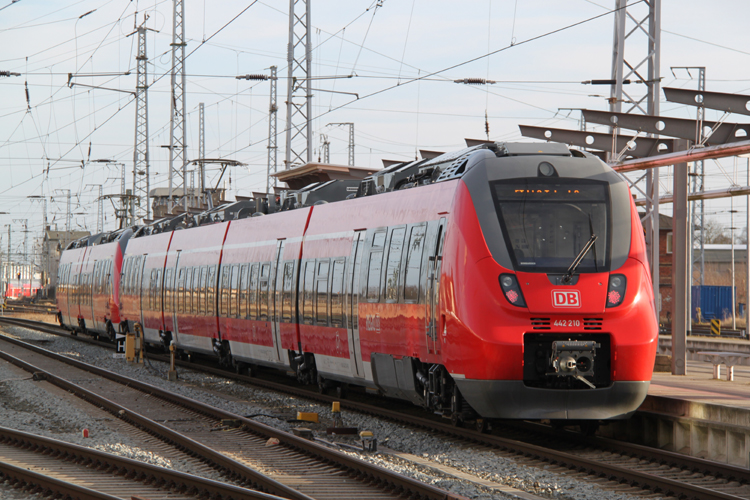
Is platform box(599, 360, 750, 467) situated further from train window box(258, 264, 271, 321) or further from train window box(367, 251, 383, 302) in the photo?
train window box(258, 264, 271, 321)

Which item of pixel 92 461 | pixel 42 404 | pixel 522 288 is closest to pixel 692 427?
pixel 522 288

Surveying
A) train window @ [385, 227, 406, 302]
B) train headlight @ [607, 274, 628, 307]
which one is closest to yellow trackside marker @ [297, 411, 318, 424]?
train window @ [385, 227, 406, 302]

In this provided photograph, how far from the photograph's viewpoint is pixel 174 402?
56.4 ft

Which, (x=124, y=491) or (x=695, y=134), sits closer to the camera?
(x=124, y=491)

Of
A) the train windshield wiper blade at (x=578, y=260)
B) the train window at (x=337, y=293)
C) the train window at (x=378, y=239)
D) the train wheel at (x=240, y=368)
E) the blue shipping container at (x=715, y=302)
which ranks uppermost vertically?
the train window at (x=378, y=239)

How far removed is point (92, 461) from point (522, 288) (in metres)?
5.59

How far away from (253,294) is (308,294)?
3515mm

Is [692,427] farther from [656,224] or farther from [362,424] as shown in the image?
[656,224]

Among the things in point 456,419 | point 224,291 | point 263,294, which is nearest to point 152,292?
point 224,291

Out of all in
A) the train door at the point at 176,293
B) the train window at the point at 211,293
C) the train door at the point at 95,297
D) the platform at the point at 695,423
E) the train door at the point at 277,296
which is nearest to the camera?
the platform at the point at 695,423

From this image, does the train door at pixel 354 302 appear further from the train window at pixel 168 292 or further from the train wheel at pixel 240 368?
the train window at pixel 168 292

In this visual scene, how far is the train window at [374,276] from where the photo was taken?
14.1m

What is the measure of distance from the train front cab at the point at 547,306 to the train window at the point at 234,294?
10.9 m

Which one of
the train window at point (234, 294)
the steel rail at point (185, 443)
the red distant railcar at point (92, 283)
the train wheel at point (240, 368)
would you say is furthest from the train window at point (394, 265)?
the red distant railcar at point (92, 283)
